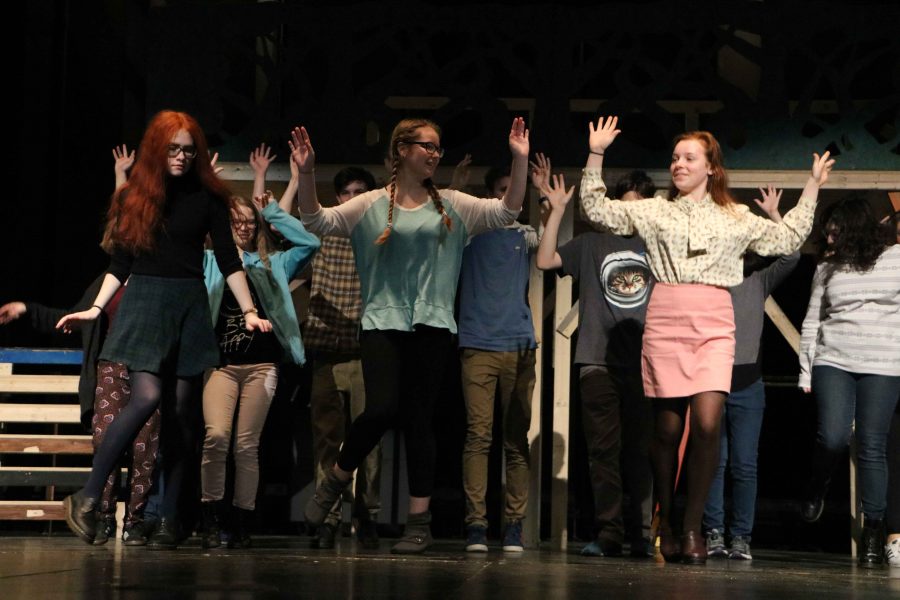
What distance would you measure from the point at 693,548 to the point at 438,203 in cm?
176

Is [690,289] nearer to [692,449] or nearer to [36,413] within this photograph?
[692,449]

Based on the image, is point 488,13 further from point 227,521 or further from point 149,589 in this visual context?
point 149,589

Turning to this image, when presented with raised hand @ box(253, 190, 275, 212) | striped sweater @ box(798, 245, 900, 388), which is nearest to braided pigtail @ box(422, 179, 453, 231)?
raised hand @ box(253, 190, 275, 212)

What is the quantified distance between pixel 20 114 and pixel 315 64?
2.46 m

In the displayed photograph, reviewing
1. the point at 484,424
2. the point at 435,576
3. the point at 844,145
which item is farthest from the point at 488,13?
the point at 435,576

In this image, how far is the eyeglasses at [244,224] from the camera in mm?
6573

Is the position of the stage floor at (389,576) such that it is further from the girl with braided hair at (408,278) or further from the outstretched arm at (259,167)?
the outstretched arm at (259,167)

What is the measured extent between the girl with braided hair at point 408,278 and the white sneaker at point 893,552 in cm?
226

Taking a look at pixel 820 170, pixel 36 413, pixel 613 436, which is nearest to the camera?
pixel 820 170

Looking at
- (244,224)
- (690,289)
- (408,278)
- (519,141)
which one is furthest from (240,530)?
(690,289)

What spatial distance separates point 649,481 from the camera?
704 cm

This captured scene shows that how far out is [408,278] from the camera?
593 cm

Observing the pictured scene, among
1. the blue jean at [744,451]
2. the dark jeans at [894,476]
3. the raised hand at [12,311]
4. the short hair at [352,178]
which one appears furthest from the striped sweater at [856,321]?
the raised hand at [12,311]

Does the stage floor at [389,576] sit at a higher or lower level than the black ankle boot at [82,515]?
lower
